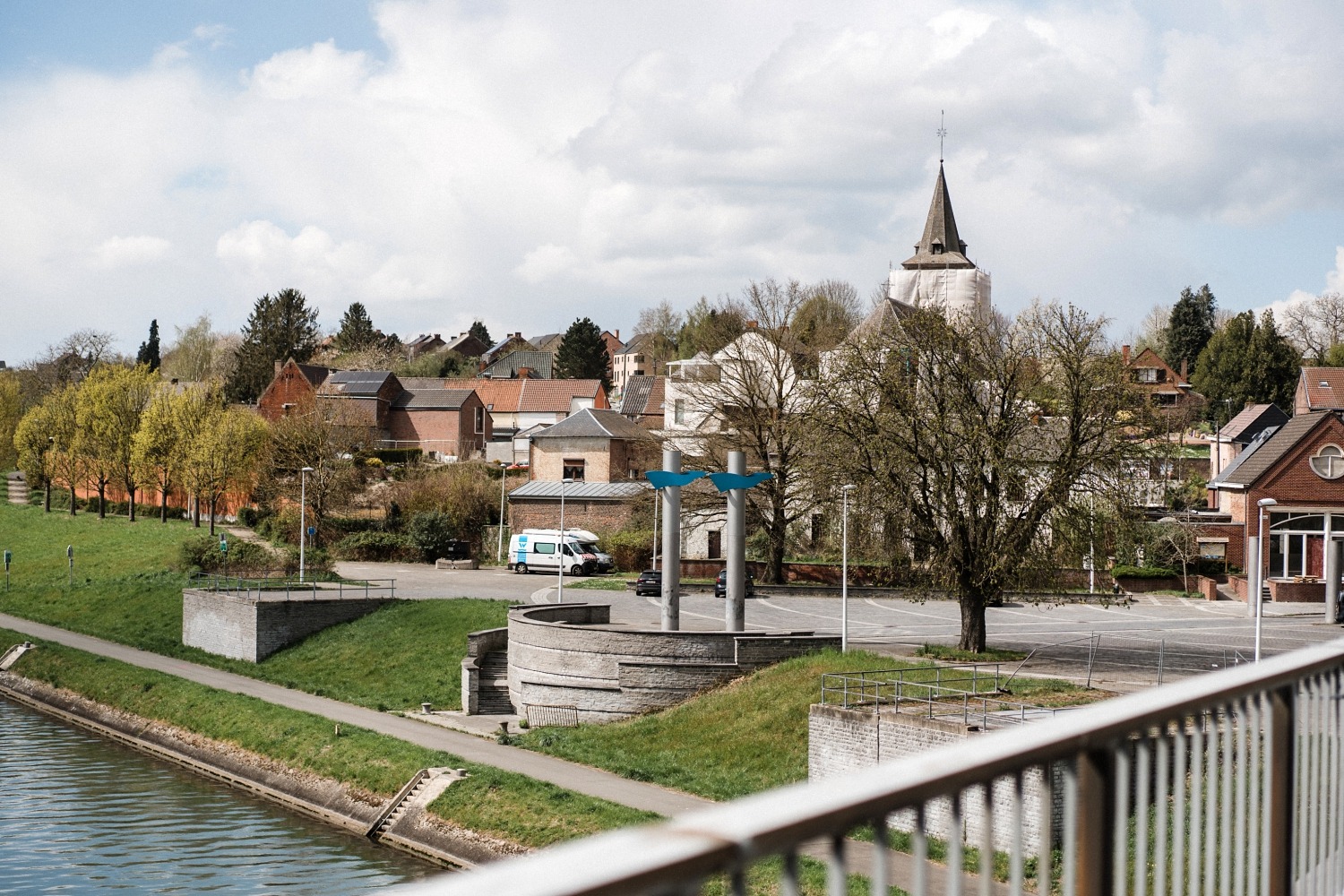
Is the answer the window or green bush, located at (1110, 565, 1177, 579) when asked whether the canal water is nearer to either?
green bush, located at (1110, 565, 1177, 579)

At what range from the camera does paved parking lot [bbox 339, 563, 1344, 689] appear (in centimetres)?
3188

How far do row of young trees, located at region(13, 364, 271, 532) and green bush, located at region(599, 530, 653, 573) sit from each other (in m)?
19.6

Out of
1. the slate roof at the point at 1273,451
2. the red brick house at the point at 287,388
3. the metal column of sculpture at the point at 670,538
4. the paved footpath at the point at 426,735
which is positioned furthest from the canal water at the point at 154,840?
the red brick house at the point at 287,388

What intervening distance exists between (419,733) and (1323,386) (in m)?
57.8

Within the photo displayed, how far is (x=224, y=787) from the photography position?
3141cm

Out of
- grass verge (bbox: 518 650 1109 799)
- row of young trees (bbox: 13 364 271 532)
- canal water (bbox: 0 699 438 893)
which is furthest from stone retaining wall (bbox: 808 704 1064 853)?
row of young trees (bbox: 13 364 271 532)

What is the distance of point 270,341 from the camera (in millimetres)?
110750

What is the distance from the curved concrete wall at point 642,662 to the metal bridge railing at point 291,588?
1541 cm

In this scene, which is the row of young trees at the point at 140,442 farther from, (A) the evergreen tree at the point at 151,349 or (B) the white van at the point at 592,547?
(A) the evergreen tree at the point at 151,349

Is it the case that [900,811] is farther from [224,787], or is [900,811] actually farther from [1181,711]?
[224,787]

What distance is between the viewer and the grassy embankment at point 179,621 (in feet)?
128

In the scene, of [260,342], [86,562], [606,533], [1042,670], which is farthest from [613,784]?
[260,342]

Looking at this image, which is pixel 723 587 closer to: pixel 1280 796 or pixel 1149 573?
pixel 1149 573

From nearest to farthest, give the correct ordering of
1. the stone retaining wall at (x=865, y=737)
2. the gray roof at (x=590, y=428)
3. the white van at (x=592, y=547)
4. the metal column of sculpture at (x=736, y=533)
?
the stone retaining wall at (x=865, y=737) → the metal column of sculpture at (x=736, y=533) → the white van at (x=592, y=547) → the gray roof at (x=590, y=428)
